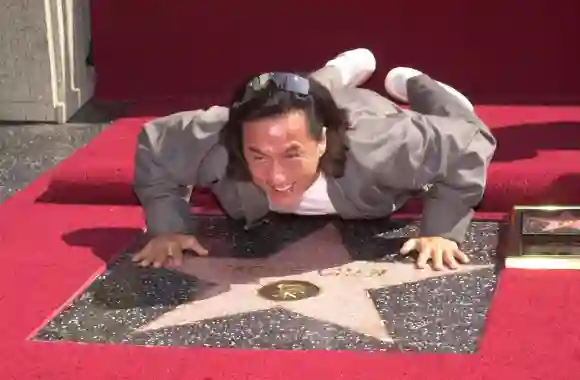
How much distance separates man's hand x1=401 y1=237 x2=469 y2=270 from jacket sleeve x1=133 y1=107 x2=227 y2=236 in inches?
14.1

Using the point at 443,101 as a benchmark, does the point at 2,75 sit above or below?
below

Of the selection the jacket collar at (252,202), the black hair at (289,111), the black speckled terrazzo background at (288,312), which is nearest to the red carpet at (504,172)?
the black speckled terrazzo background at (288,312)

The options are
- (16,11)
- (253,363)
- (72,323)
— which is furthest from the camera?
(16,11)

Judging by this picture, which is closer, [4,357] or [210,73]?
[4,357]

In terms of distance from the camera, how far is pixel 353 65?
6.81 ft

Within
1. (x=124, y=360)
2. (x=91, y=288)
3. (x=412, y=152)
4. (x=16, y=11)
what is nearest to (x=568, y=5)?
(x=412, y=152)

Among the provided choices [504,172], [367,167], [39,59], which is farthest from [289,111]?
[39,59]

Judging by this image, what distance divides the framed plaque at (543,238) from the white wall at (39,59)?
4.58 ft

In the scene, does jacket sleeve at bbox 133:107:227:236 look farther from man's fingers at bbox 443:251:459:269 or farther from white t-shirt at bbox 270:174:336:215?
man's fingers at bbox 443:251:459:269

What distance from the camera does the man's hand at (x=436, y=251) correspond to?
1.58m

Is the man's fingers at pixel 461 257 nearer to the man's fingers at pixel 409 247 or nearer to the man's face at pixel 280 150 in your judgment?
the man's fingers at pixel 409 247

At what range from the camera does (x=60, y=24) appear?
2650mm

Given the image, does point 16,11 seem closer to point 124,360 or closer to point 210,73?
point 210,73

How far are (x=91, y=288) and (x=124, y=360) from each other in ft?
0.93
